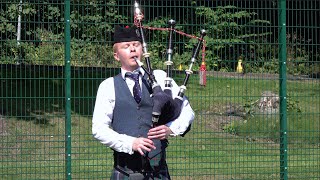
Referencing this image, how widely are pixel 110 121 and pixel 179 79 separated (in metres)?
3.55

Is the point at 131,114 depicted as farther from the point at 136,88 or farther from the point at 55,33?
the point at 55,33

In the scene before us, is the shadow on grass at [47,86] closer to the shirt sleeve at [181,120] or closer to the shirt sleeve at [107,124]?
the shirt sleeve at [107,124]

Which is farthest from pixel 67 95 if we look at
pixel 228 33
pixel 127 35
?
pixel 127 35

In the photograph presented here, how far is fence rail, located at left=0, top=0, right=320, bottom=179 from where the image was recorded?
8.20m

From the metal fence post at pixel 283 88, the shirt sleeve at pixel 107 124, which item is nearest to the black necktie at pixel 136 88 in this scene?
the shirt sleeve at pixel 107 124

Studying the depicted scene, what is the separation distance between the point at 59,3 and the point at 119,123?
3.77 meters

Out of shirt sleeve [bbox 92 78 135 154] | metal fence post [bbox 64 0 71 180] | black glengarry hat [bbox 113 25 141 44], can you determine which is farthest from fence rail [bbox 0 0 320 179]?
shirt sleeve [bbox 92 78 135 154]

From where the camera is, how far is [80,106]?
8.62m

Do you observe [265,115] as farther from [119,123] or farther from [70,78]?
[119,123]

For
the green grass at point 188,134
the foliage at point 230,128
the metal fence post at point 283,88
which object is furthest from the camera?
the foliage at point 230,128

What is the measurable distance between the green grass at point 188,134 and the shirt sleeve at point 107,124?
3560mm

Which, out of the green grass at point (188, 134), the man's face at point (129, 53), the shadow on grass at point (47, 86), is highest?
the man's face at point (129, 53)

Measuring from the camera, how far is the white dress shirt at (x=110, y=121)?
14.6 ft

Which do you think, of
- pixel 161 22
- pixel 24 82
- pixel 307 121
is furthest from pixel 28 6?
pixel 307 121
